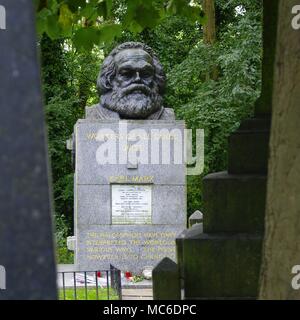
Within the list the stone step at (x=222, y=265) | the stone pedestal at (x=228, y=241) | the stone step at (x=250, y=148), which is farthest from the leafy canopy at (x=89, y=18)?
the stone step at (x=222, y=265)

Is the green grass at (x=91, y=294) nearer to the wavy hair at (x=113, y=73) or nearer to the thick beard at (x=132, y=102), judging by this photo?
the thick beard at (x=132, y=102)

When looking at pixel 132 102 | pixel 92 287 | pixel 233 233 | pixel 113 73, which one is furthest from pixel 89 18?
pixel 113 73

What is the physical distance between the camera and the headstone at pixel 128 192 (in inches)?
518

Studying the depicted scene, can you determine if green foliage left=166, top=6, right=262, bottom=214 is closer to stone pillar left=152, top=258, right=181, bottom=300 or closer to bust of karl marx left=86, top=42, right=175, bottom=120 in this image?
bust of karl marx left=86, top=42, right=175, bottom=120

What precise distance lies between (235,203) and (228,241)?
23 centimetres

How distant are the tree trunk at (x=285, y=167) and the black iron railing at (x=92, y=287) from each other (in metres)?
7.31

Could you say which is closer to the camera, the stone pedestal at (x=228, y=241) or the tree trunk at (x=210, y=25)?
the stone pedestal at (x=228, y=241)

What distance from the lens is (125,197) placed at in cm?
1322

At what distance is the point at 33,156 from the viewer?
104 cm

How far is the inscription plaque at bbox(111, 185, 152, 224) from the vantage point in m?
13.2

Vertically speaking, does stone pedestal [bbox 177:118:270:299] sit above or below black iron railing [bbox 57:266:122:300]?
above

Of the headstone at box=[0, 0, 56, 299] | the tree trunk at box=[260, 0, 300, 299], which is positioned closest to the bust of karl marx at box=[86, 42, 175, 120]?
the tree trunk at box=[260, 0, 300, 299]

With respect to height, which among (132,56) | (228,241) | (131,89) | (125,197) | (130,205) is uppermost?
(132,56)

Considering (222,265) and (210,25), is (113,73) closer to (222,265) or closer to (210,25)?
(210,25)
